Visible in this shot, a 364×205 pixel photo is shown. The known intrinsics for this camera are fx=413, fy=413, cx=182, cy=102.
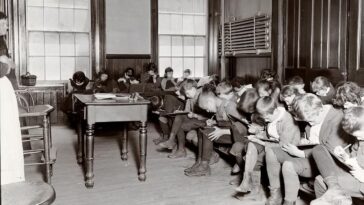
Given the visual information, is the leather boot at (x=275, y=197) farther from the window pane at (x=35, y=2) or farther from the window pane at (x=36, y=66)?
the window pane at (x=35, y=2)

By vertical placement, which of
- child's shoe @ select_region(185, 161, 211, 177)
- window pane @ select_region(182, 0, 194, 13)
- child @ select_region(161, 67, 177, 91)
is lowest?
child's shoe @ select_region(185, 161, 211, 177)

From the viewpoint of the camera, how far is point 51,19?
7883mm

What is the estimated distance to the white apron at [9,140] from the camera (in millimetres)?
2232

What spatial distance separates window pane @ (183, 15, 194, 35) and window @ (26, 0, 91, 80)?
2.02m

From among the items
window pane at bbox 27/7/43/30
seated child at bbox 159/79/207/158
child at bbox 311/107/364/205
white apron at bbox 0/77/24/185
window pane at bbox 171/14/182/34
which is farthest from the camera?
window pane at bbox 171/14/182/34

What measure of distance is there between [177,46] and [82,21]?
2.02m

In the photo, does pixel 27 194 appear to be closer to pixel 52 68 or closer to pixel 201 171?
pixel 201 171

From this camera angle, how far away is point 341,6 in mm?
4520

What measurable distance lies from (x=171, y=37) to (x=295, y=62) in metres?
3.78

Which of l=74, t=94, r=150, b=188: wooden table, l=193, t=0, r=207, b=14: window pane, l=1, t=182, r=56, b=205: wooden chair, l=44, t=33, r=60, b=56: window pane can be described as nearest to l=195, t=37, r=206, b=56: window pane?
l=193, t=0, r=207, b=14: window pane

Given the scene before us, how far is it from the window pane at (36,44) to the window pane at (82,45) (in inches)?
26.2

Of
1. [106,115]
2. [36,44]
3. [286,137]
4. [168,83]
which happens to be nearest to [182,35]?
[168,83]

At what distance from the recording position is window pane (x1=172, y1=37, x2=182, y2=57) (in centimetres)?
874

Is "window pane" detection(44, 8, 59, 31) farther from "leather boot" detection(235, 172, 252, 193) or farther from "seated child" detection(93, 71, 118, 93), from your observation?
"leather boot" detection(235, 172, 252, 193)
